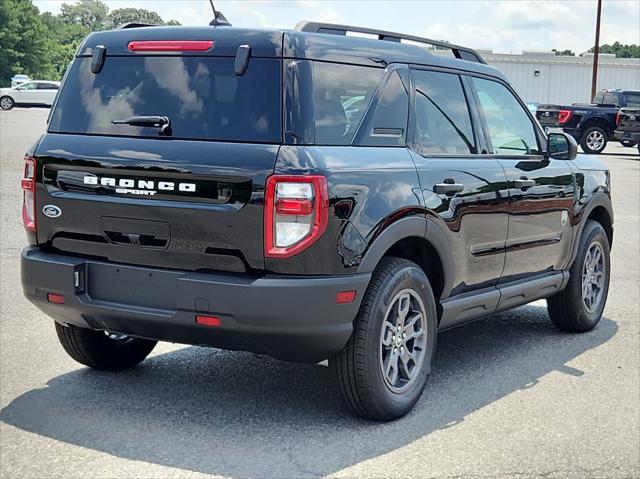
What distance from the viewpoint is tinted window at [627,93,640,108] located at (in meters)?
29.5

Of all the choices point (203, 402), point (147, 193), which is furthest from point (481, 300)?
point (147, 193)

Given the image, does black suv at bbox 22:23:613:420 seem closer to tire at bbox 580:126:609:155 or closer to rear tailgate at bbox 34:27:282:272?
rear tailgate at bbox 34:27:282:272

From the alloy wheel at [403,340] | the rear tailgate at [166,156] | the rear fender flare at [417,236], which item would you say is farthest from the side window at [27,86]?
the alloy wheel at [403,340]

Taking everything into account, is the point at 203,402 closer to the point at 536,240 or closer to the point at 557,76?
the point at 536,240

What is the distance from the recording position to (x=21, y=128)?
31406 millimetres

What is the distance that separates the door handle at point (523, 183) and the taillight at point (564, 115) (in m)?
23.1

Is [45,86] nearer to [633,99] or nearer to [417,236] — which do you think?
[633,99]

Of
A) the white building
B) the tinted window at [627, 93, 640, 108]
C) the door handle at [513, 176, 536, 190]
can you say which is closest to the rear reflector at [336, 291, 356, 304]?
the door handle at [513, 176, 536, 190]

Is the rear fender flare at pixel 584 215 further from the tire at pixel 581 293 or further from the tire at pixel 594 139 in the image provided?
the tire at pixel 594 139

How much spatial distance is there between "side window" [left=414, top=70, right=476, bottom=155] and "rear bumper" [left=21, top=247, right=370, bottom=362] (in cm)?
111

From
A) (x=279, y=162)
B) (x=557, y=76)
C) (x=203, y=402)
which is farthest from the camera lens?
(x=557, y=76)

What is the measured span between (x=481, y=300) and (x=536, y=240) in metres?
0.82

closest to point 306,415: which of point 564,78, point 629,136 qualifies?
point 629,136

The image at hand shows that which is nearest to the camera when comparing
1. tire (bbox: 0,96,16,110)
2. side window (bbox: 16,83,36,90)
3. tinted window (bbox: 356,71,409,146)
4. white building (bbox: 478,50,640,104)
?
tinted window (bbox: 356,71,409,146)
